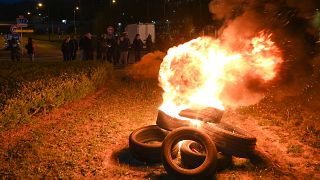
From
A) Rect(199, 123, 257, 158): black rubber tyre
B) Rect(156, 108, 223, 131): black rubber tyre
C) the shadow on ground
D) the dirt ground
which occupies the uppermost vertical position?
Rect(156, 108, 223, 131): black rubber tyre

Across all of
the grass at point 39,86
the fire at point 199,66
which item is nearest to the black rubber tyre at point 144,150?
the fire at point 199,66

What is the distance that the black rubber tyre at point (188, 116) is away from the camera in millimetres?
8957

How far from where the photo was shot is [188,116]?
9031 millimetres

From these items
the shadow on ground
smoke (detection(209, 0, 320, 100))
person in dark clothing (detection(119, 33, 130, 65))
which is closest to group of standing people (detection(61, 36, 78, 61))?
person in dark clothing (detection(119, 33, 130, 65))

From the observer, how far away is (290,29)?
1756 cm

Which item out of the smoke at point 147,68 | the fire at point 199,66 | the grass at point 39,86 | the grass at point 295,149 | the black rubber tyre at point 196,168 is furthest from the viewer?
the smoke at point 147,68

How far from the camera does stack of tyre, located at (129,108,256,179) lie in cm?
752

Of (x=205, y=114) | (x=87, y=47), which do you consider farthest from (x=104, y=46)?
(x=205, y=114)

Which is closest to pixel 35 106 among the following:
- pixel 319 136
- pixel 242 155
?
pixel 242 155

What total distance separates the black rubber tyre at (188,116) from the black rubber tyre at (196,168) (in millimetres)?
1042

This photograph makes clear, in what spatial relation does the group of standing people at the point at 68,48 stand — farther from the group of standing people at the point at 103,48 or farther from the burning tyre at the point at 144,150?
the burning tyre at the point at 144,150

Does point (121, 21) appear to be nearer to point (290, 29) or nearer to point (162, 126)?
point (290, 29)

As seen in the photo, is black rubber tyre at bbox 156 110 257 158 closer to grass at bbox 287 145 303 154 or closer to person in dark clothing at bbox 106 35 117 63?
grass at bbox 287 145 303 154

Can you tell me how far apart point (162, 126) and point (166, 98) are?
2.48m
